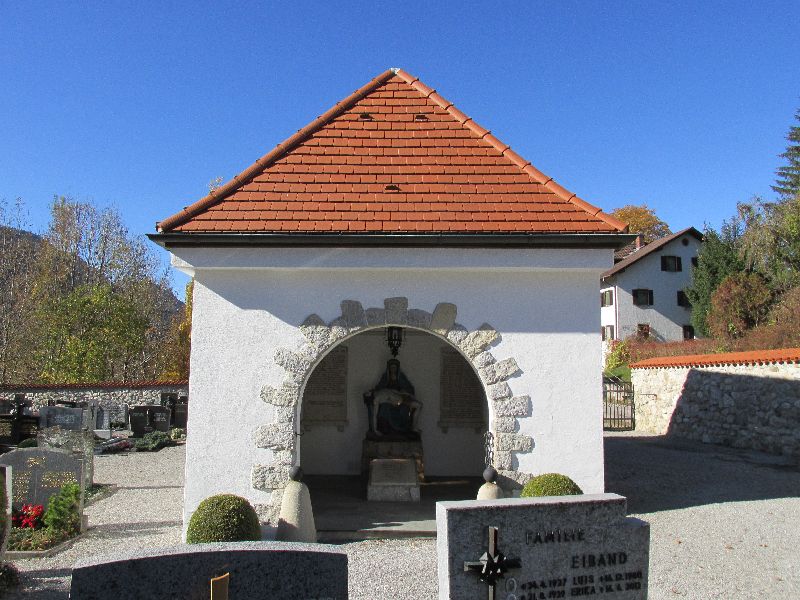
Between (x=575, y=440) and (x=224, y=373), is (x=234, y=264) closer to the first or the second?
(x=224, y=373)

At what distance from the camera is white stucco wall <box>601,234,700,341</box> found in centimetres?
3747

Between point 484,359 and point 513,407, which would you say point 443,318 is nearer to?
point 484,359

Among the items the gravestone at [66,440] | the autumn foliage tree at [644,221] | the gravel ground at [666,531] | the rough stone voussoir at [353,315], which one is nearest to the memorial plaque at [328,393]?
the gravel ground at [666,531]

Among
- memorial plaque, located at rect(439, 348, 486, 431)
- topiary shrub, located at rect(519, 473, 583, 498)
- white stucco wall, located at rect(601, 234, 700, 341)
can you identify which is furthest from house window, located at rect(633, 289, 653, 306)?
topiary shrub, located at rect(519, 473, 583, 498)

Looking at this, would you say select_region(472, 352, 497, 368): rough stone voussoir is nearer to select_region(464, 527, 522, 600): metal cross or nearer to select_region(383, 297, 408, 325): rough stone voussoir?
select_region(383, 297, 408, 325): rough stone voussoir

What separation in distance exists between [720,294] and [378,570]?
1041 inches

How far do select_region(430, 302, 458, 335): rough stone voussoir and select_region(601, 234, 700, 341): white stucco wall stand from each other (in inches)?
1246

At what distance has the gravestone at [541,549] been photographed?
4.00 m

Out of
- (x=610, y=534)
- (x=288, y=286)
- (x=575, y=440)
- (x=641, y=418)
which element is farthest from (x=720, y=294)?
(x=610, y=534)

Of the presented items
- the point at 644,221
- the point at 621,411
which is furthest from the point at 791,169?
the point at 621,411

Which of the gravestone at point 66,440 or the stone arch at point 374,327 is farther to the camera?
the gravestone at point 66,440

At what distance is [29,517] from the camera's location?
25.0ft

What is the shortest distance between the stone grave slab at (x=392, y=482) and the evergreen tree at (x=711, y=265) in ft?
92.2

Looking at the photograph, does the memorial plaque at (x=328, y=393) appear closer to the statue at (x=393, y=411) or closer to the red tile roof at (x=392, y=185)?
the statue at (x=393, y=411)
